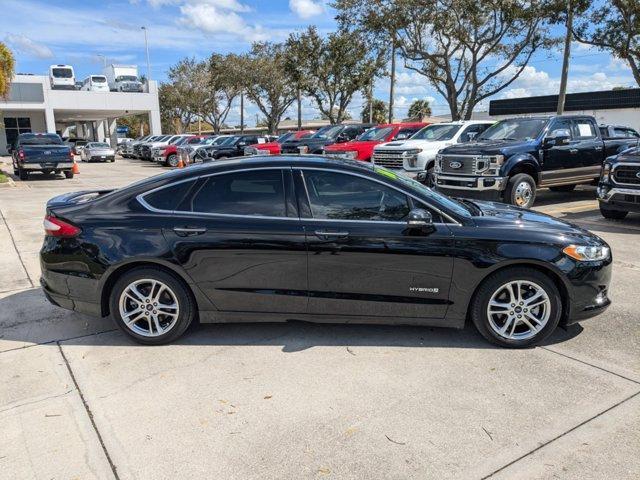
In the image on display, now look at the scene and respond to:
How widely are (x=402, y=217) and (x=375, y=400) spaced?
1495mm

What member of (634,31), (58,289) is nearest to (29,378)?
(58,289)

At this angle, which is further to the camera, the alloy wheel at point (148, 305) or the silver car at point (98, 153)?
the silver car at point (98, 153)

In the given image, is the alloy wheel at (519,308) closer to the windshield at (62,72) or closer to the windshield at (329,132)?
the windshield at (329,132)

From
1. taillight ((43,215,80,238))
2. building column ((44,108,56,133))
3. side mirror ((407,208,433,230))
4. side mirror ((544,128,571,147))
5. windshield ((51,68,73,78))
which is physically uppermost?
windshield ((51,68,73,78))

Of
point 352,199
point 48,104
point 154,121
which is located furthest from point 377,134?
point 48,104

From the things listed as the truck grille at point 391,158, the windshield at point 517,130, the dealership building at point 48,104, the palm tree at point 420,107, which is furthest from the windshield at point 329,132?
the palm tree at point 420,107

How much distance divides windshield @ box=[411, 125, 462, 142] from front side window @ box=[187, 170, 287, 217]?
10.3 meters

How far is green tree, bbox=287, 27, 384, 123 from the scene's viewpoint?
→ 32.3 meters

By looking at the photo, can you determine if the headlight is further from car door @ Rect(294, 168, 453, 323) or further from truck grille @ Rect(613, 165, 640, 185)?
truck grille @ Rect(613, 165, 640, 185)

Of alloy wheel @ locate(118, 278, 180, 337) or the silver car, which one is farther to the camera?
the silver car

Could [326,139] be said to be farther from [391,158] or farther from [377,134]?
[391,158]

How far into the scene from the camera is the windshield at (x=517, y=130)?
38.0ft

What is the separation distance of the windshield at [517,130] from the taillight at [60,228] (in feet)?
31.7

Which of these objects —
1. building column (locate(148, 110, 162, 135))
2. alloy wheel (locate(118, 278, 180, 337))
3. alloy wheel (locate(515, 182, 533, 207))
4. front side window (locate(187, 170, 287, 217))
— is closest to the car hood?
front side window (locate(187, 170, 287, 217))
